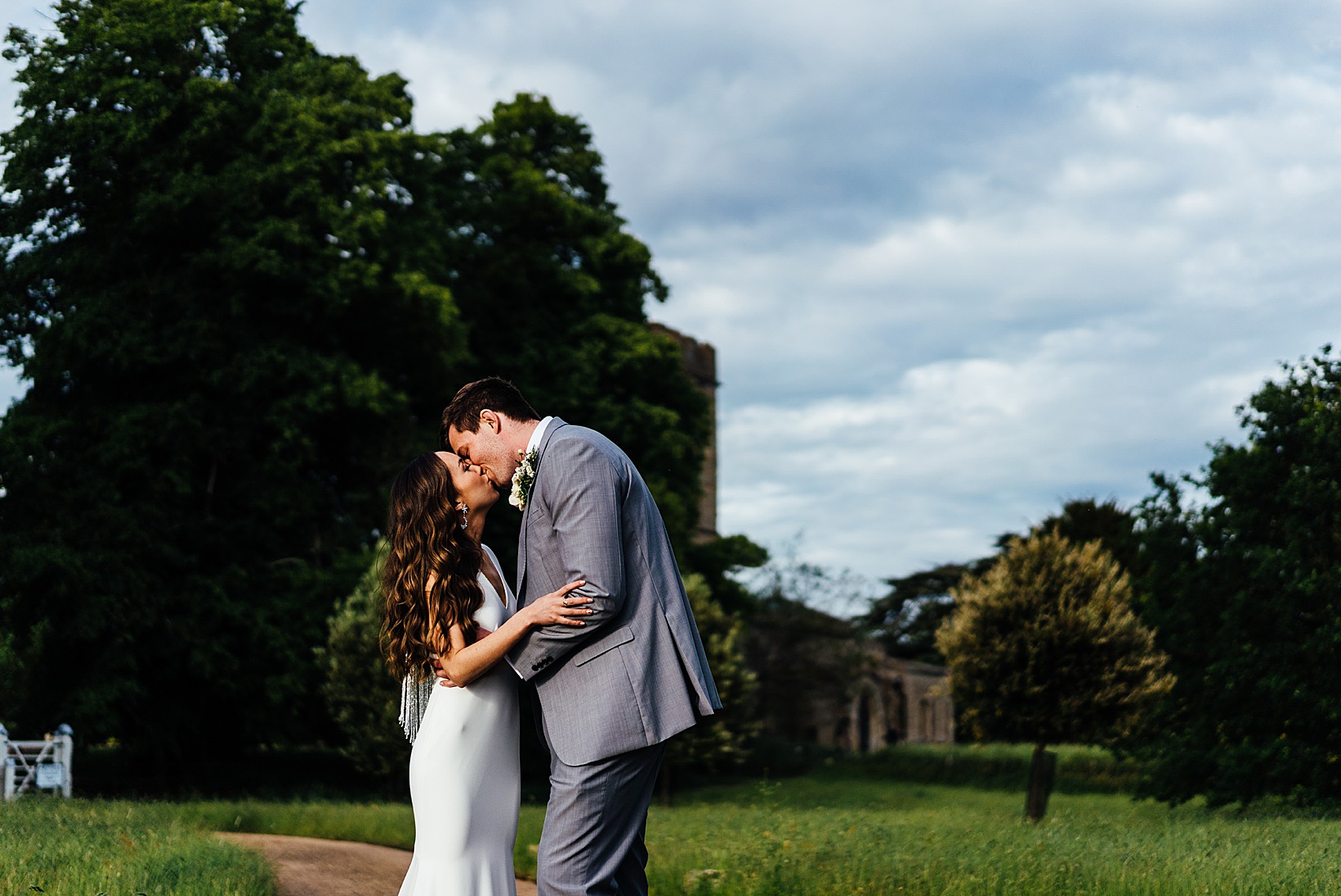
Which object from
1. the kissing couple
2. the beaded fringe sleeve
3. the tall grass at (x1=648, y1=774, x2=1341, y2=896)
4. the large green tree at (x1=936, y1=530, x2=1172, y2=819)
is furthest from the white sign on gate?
the kissing couple

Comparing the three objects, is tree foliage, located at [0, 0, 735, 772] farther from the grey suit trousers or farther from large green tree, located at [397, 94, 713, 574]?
the grey suit trousers

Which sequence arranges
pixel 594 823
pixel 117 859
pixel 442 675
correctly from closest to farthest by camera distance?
pixel 594 823
pixel 442 675
pixel 117 859

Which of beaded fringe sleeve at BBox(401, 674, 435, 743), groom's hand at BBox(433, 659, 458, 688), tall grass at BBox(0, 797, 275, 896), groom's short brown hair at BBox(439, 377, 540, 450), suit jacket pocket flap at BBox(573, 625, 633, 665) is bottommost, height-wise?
tall grass at BBox(0, 797, 275, 896)

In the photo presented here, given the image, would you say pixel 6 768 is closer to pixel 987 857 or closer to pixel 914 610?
pixel 987 857

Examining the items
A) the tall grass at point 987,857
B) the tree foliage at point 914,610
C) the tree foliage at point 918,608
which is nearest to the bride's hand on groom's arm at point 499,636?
the tall grass at point 987,857

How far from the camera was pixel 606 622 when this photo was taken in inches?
145

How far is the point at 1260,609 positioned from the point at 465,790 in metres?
13.8

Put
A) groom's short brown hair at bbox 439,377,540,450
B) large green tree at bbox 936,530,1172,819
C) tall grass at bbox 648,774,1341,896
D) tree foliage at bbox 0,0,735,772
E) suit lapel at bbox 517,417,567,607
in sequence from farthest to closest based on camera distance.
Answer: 1. tree foliage at bbox 0,0,735,772
2. large green tree at bbox 936,530,1172,819
3. tall grass at bbox 648,774,1341,896
4. groom's short brown hair at bbox 439,377,540,450
5. suit lapel at bbox 517,417,567,607

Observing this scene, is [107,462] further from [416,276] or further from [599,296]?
[599,296]

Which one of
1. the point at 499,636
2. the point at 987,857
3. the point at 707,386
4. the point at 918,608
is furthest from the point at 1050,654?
the point at 918,608

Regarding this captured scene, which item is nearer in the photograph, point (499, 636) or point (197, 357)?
point (499, 636)

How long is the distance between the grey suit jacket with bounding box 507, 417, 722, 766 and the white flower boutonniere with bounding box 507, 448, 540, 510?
3.2 inches

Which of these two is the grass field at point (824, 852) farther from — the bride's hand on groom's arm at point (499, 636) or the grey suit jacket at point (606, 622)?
the grey suit jacket at point (606, 622)

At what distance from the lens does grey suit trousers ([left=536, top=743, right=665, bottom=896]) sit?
355 cm
